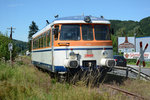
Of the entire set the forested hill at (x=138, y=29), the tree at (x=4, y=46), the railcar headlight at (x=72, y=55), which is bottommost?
the railcar headlight at (x=72, y=55)

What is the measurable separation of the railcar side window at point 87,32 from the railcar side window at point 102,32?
0.25 meters

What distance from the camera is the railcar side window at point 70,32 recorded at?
430 inches

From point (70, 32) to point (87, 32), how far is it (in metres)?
0.81

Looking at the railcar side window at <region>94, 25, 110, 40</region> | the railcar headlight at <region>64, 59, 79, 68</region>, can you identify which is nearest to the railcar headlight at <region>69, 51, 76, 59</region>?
the railcar headlight at <region>64, 59, 79, 68</region>

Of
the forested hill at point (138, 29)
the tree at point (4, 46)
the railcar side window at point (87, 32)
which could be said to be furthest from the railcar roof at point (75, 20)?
the forested hill at point (138, 29)

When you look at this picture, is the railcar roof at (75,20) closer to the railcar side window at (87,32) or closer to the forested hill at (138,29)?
the railcar side window at (87,32)

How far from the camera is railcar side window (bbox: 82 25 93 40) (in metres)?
11.1

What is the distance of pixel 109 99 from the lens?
630 cm

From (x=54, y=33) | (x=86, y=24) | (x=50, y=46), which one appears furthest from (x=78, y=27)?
(x=50, y=46)

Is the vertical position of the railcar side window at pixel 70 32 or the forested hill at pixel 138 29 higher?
the forested hill at pixel 138 29

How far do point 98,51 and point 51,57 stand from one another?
232 cm

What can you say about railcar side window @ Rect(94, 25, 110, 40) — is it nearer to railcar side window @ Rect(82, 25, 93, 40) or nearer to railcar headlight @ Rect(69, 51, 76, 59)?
railcar side window @ Rect(82, 25, 93, 40)

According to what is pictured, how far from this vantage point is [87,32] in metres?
11.2

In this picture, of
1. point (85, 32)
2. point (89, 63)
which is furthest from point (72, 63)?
point (85, 32)
